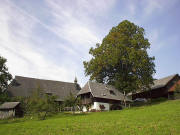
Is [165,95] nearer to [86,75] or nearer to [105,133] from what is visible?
[86,75]

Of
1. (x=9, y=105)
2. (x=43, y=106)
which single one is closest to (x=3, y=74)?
(x=9, y=105)

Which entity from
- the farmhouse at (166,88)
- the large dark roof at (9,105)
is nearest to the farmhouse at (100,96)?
the farmhouse at (166,88)

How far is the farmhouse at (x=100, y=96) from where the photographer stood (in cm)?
4428

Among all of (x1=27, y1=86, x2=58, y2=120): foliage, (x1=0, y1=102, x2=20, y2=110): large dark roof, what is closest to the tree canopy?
(x1=0, y1=102, x2=20, y2=110): large dark roof

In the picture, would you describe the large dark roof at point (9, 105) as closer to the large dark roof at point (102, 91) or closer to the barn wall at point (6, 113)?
the barn wall at point (6, 113)

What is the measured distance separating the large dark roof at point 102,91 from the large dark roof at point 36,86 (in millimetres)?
12576

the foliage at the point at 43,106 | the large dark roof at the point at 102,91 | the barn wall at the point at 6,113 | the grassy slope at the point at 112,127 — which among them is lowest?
the barn wall at the point at 6,113

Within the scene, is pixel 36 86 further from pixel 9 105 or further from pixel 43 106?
pixel 43 106

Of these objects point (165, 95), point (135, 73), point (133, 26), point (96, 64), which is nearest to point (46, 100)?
point (96, 64)

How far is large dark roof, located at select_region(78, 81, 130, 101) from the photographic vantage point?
44.8 metres

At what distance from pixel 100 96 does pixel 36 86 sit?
20963 millimetres

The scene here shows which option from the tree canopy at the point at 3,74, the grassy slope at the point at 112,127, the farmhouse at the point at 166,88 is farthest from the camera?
the farmhouse at the point at 166,88

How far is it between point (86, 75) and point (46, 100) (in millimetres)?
21011

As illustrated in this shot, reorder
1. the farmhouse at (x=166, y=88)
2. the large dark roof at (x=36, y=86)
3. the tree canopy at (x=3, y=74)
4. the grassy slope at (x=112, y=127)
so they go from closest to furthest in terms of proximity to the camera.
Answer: the grassy slope at (x=112, y=127) → the tree canopy at (x=3, y=74) → the large dark roof at (x=36, y=86) → the farmhouse at (x=166, y=88)
